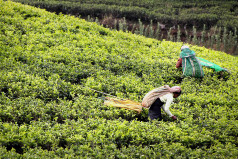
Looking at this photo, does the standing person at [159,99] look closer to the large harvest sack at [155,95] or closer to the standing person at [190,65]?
the large harvest sack at [155,95]

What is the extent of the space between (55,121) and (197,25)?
1767cm

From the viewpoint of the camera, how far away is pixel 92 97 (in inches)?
239

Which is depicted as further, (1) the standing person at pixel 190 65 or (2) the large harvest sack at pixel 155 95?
(1) the standing person at pixel 190 65

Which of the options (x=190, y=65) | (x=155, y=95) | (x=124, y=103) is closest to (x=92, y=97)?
(x=124, y=103)

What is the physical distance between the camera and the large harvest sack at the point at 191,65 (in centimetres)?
782

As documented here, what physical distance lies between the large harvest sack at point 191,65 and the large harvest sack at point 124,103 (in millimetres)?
2757

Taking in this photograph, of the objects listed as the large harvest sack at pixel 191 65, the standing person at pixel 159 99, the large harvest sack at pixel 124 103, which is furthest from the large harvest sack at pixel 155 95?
the large harvest sack at pixel 191 65

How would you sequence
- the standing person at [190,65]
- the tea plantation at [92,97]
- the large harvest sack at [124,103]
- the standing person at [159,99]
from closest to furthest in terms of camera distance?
the tea plantation at [92,97] → the standing person at [159,99] → the large harvest sack at [124,103] → the standing person at [190,65]

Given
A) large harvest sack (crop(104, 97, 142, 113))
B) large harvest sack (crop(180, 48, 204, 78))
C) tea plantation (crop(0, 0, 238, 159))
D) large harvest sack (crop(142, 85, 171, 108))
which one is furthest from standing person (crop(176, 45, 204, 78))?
large harvest sack (crop(104, 97, 142, 113))

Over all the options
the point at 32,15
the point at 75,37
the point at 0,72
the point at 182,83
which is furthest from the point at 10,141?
the point at 32,15

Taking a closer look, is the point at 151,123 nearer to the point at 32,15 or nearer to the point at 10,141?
the point at 10,141

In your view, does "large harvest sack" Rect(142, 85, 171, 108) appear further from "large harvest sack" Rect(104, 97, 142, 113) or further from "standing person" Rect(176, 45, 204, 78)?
"standing person" Rect(176, 45, 204, 78)

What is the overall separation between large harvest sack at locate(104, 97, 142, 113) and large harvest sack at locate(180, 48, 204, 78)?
9.05 feet

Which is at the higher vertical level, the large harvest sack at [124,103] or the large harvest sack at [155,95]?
the large harvest sack at [155,95]
